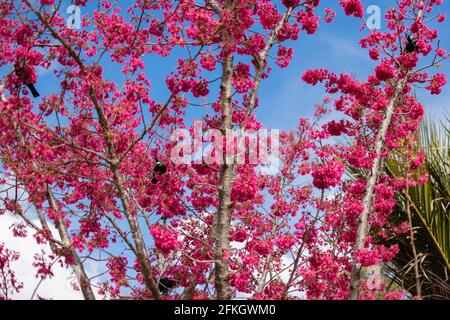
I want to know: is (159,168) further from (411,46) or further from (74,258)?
(411,46)

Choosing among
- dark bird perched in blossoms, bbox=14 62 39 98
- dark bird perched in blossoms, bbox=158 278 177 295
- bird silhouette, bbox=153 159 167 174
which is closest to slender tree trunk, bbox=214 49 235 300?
dark bird perched in blossoms, bbox=158 278 177 295

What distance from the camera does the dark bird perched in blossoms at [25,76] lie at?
8062 millimetres

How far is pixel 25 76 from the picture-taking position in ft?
26.6

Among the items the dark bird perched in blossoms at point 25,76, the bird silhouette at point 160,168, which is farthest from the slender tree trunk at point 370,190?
the dark bird perched in blossoms at point 25,76

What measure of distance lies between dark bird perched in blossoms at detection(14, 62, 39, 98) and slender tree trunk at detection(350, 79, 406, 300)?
5151 mm

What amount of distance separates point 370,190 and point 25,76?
550cm

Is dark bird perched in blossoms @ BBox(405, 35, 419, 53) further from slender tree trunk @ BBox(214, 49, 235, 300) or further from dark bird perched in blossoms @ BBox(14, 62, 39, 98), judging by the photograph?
dark bird perched in blossoms @ BBox(14, 62, 39, 98)

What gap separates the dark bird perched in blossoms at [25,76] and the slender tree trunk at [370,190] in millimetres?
5151

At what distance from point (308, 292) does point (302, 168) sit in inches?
70.0

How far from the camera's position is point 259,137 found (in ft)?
28.6

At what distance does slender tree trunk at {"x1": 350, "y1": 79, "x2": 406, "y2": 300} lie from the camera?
8.53 metres

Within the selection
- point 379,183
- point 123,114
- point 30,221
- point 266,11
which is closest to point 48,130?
point 123,114

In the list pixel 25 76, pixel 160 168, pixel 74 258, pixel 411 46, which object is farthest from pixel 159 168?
pixel 411 46
